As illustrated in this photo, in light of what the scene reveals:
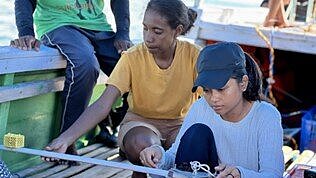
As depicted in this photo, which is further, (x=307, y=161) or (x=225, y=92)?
(x=307, y=161)

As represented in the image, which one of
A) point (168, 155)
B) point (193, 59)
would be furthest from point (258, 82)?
point (193, 59)

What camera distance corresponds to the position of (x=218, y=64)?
248 centimetres

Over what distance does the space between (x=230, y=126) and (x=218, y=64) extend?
28 centimetres

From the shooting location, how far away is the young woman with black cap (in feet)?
8.11

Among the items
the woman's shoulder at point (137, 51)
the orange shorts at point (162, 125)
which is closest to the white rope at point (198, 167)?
the orange shorts at point (162, 125)

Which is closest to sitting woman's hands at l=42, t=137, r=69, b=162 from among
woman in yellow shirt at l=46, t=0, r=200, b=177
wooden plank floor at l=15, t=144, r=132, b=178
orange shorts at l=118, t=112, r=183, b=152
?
woman in yellow shirt at l=46, t=0, r=200, b=177

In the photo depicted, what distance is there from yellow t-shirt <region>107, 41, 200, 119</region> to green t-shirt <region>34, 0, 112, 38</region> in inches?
24.9

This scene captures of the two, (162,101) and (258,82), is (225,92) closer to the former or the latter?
(258,82)

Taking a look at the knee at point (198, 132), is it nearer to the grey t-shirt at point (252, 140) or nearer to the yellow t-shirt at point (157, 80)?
the grey t-shirt at point (252, 140)

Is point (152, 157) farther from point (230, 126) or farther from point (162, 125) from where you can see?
point (162, 125)

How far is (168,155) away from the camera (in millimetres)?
2730

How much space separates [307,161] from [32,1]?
1.89 metres

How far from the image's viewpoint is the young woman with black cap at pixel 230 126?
2.47 meters

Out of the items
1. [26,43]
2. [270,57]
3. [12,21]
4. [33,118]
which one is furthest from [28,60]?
[12,21]
